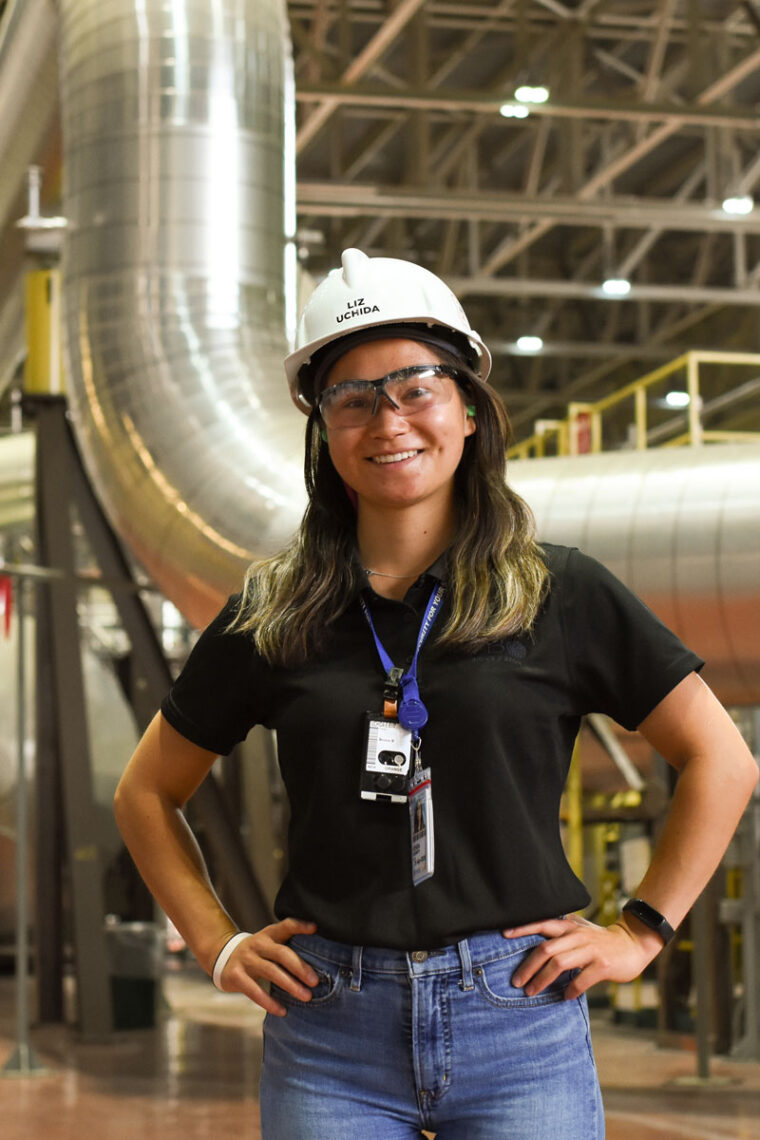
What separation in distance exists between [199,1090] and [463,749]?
633 cm

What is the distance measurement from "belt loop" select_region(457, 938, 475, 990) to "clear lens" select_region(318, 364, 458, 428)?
0.63 m

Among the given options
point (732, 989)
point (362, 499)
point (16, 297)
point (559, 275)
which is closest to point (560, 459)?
point (362, 499)

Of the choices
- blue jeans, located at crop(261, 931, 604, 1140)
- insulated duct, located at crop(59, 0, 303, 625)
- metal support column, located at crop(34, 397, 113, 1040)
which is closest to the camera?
blue jeans, located at crop(261, 931, 604, 1140)

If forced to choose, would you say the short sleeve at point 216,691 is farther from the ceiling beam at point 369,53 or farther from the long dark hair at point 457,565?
the ceiling beam at point 369,53

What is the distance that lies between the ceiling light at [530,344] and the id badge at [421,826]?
16.6 meters

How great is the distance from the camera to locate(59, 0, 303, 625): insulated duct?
20.1 feet

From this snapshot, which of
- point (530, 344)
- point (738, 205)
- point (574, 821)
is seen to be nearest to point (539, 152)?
point (738, 205)

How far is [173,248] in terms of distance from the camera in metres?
6.32

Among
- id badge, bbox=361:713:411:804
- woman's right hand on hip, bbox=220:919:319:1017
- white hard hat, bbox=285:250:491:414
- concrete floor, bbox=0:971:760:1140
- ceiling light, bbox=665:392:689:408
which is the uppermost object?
ceiling light, bbox=665:392:689:408

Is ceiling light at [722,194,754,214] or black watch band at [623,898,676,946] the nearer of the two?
black watch band at [623,898,676,946]

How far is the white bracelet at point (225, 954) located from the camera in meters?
1.90

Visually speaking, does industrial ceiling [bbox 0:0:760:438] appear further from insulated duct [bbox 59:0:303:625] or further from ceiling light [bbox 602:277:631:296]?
→ insulated duct [bbox 59:0:303:625]

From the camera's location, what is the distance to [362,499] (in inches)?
78.4

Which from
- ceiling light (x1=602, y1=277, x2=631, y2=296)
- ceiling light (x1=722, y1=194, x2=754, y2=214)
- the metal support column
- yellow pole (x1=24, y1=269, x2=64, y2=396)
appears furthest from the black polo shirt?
ceiling light (x1=602, y1=277, x2=631, y2=296)
